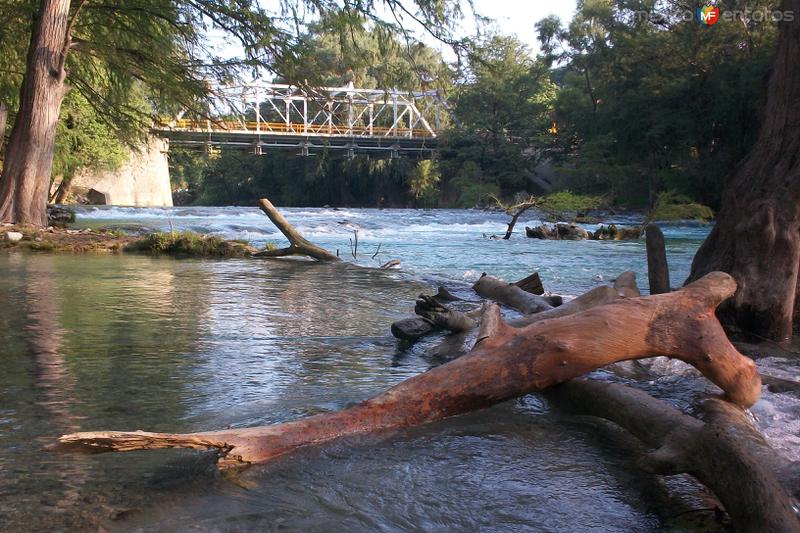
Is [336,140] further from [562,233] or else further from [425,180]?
[562,233]

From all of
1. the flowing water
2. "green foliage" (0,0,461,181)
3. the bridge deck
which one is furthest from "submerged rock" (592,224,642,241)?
the bridge deck

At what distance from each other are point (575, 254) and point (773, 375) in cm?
1167

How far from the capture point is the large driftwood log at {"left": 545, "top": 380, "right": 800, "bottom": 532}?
2.06 m

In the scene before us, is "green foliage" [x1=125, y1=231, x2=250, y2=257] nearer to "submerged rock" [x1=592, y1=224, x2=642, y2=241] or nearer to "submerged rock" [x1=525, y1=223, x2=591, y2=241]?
"submerged rock" [x1=525, y1=223, x2=591, y2=241]

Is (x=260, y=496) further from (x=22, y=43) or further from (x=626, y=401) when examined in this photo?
(x=22, y=43)

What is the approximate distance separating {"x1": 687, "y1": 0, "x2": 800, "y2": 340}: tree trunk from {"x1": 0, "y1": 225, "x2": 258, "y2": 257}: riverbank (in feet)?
27.7

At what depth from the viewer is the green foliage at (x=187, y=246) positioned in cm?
1230

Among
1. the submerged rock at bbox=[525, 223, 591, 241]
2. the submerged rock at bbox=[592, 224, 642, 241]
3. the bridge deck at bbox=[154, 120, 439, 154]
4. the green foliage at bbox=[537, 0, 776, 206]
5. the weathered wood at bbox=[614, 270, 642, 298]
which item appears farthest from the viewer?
the bridge deck at bbox=[154, 120, 439, 154]

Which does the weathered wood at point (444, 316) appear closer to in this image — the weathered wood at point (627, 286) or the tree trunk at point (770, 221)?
the weathered wood at point (627, 286)

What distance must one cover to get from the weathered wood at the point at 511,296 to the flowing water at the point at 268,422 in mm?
970

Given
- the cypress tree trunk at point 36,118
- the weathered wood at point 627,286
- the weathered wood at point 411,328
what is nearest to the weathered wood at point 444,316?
the weathered wood at point 411,328

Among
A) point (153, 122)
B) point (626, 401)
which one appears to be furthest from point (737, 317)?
point (153, 122)

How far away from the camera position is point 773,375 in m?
4.23

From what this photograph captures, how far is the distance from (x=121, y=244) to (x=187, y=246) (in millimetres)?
1318
